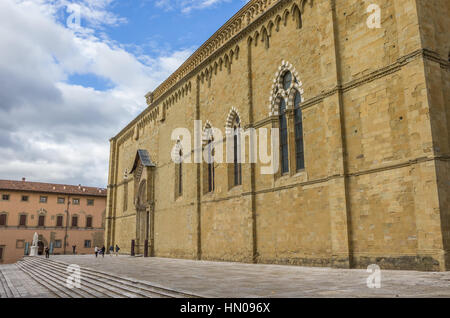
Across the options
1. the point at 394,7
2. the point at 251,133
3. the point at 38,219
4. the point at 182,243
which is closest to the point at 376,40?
the point at 394,7

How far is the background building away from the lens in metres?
49.8

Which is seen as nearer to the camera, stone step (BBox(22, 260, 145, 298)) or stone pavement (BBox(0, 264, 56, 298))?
stone step (BBox(22, 260, 145, 298))

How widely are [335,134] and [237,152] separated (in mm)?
7167

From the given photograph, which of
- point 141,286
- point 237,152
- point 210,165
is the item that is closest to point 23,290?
point 141,286

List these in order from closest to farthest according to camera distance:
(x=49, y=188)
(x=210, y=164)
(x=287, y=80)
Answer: (x=287, y=80), (x=210, y=164), (x=49, y=188)

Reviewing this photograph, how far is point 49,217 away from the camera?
175ft

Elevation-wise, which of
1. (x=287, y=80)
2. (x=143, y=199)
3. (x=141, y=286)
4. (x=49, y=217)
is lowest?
(x=141, y=286)

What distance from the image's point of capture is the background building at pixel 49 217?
49.8m

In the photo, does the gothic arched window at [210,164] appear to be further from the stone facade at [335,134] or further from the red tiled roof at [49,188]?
the red tiled roof at [49,188]

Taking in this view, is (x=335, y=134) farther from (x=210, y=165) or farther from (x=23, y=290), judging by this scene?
(x=23, y=290)

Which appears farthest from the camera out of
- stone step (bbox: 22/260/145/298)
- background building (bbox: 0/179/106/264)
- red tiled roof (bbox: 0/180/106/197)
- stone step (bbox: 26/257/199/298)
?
red tiled roof (bbox: 0/180/106/197)

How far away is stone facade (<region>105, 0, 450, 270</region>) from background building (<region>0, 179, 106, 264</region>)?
1443 inches

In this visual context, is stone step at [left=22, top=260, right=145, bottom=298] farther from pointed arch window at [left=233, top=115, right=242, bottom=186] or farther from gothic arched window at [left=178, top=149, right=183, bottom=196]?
gothic arched window at [left=178, top=149, right=183, bottom=196]

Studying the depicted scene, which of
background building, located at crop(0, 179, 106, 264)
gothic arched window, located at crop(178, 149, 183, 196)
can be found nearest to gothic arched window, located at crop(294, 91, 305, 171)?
gothic arched window, located at crop(178, 149, 183, 196)
